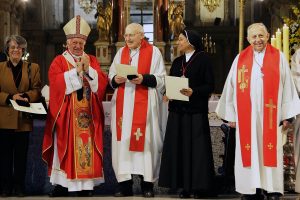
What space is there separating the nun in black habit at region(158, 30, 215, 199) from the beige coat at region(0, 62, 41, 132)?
4.56 feet

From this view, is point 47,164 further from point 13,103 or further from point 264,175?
point 264,175

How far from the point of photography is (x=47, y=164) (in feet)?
22.8

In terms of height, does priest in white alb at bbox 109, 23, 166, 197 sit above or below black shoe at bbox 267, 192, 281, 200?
above

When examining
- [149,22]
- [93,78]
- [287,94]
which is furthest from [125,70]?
[149,22]

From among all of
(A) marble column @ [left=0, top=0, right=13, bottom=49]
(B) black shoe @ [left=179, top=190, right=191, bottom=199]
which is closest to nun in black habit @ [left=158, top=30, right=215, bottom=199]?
(B) black shoe @ [left=179, top=190, right=191, bottom=199]

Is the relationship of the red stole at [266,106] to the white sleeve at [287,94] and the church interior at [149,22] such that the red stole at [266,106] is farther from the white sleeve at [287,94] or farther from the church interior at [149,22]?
the church interior at [149,22]

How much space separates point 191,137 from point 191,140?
3 cm

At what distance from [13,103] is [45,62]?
17.7 m

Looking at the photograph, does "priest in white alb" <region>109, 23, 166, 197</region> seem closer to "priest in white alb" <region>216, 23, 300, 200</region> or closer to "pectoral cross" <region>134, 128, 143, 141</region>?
"pectoral cross" <region>134, 128, 143, 141</region>

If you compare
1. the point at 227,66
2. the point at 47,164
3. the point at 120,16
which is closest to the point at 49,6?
the point at 227,66

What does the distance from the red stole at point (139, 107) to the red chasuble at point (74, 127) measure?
194 mm

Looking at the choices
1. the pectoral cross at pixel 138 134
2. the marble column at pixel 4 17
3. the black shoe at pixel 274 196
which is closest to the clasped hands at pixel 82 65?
the pectoral cross at pixel 138 134

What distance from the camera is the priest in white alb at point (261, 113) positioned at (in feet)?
20.2

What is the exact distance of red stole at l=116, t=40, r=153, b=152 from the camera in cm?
682
